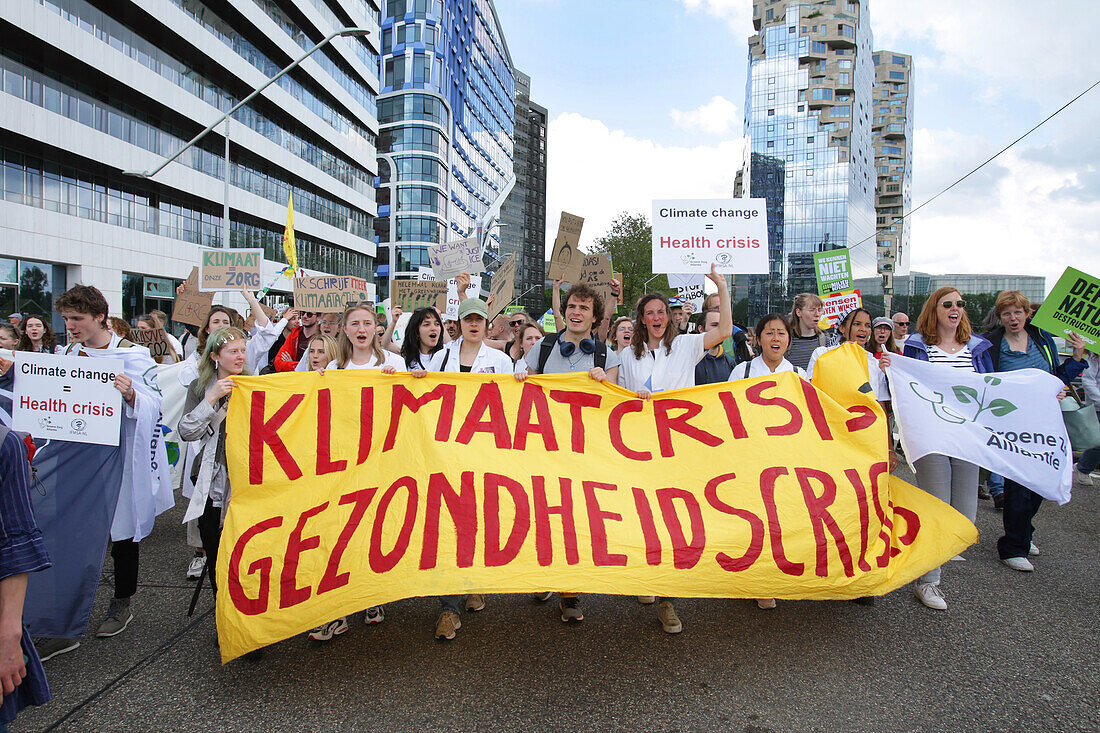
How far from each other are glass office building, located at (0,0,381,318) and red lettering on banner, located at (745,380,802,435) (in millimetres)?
21317

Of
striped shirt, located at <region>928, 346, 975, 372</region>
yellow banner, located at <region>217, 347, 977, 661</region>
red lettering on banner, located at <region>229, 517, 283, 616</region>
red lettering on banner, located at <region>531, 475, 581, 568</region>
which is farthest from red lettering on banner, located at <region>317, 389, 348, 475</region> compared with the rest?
striped shirt, located at <region>928, 346, 975, 372</region>

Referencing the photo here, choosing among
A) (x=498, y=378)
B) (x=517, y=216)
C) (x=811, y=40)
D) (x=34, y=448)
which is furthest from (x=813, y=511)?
(x=517, y=216)

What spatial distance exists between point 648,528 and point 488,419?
113 cm

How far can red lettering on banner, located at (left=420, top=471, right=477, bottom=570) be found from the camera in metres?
3.14

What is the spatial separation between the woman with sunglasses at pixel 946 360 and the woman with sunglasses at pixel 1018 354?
0.28 metres

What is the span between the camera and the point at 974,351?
15.9 ft

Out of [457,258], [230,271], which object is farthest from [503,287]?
[230,271]

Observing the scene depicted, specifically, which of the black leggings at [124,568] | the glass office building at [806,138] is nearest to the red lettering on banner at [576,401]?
the black leggings at [124,568]

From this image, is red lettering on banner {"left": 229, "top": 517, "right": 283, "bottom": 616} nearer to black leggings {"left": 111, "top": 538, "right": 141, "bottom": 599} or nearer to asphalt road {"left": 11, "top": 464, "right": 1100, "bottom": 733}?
asphalt road {"left": 11, "top": 464, "right": 1100, "bottom": 733}

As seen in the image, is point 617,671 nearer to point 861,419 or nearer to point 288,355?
point 861,419

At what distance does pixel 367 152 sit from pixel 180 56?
2136 cm

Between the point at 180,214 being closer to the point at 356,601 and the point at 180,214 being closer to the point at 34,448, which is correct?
the point at 34,448

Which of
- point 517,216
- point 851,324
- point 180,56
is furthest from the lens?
point 517,216

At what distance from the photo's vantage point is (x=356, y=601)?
3025 mm
